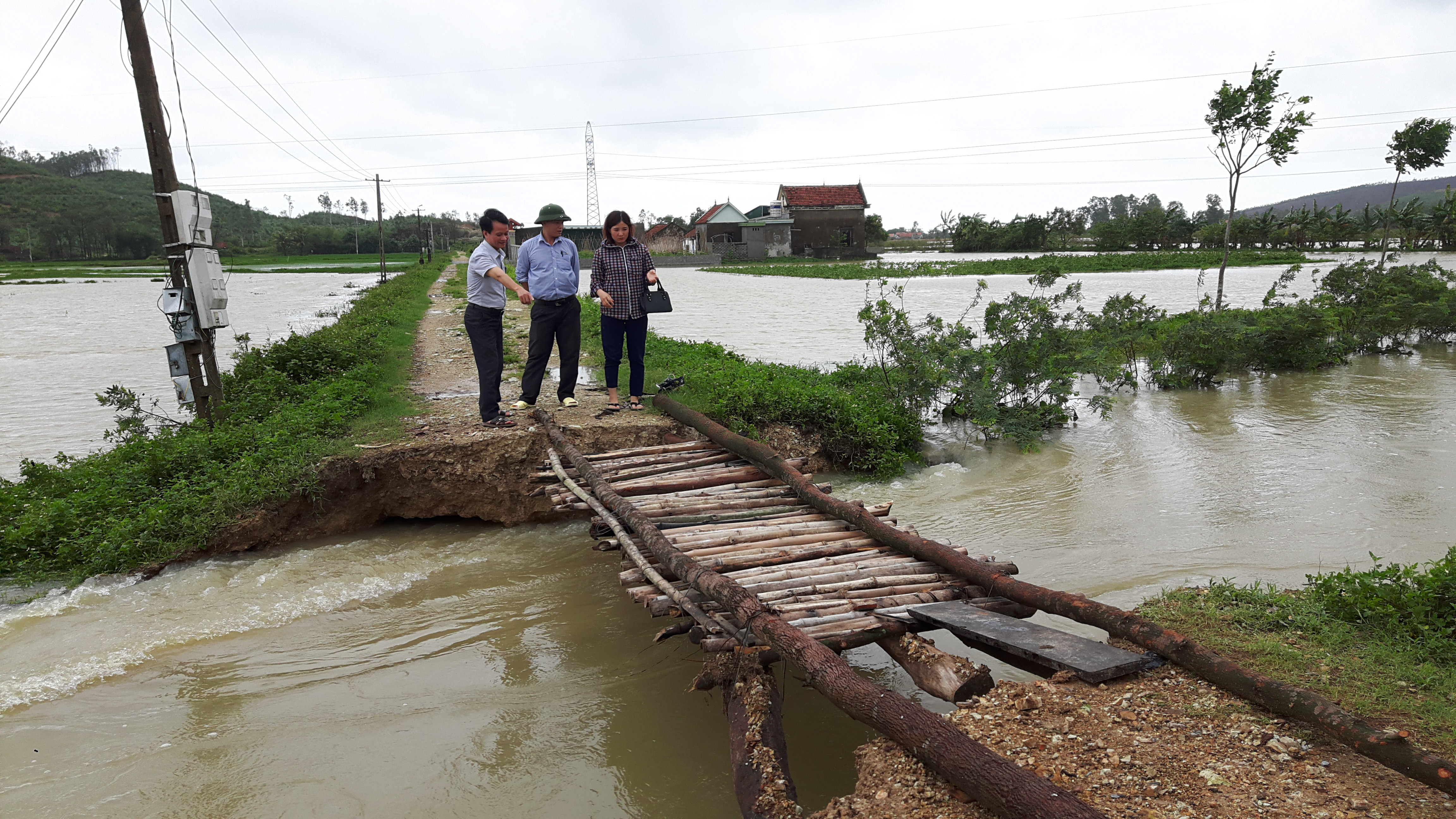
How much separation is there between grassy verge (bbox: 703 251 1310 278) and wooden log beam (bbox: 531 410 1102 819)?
30.8 metres

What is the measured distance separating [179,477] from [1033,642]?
599 centimetres

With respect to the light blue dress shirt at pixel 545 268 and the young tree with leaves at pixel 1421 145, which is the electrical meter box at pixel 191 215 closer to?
the light blue dress shirt at pixel 545 268

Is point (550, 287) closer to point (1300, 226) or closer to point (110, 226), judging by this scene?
point (1300, 226)

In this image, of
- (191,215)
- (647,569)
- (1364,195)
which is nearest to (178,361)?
(191,215)

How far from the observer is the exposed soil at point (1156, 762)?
225 cm

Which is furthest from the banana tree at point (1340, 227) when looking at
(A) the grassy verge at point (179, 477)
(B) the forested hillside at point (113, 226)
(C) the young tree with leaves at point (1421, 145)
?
(B) the forested hillside at point (113, 226)

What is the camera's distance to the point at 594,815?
313 centimetres

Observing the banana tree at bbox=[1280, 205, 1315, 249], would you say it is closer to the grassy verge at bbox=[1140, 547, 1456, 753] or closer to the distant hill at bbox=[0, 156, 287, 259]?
the grassy verge at bbox=[1140, 547, 1456, 753]

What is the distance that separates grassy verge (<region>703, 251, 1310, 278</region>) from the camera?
36.2m

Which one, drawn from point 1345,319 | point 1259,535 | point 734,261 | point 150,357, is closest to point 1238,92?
point 1345,319

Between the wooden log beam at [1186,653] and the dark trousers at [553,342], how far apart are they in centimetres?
264

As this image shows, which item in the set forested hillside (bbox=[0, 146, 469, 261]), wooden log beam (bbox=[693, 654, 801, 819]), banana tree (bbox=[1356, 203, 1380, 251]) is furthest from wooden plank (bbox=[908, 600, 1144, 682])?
forested hillside (bbox=[0, 146, 469, 261])

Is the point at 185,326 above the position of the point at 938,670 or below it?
above

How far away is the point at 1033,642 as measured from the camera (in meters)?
3.16
